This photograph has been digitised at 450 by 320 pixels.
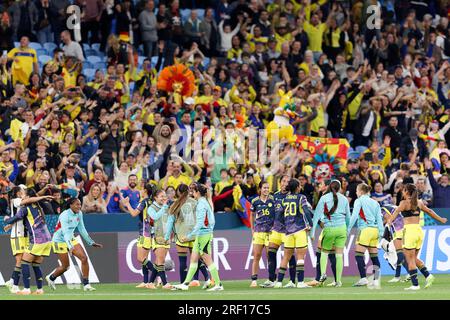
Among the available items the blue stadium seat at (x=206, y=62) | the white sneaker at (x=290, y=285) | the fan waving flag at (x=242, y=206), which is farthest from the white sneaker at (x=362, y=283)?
the blue stadium seat at (x=206, y=62)

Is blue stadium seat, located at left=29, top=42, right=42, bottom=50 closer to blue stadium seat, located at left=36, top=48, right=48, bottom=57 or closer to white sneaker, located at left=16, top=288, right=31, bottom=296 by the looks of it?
blue stadium seat, located at left=36, top=48, right=48, bottom=57

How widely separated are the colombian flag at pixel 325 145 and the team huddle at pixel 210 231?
512 cm

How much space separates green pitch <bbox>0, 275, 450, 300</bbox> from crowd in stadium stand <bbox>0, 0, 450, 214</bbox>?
235cm

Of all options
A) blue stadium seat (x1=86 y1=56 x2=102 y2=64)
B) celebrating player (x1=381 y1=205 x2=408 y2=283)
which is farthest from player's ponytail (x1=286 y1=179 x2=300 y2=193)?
blue stadium seat (x1=86 y1=56 x2=102 y2=64)

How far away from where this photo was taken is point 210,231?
2434 centimetres

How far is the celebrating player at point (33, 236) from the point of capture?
76.5 feet

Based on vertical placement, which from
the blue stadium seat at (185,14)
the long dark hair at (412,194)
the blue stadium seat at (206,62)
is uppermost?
the blue stadium seat at (185,14)

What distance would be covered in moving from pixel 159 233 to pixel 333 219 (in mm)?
3331

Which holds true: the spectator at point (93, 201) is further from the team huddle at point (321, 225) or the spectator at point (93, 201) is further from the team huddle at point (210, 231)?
the team huddle at point (321, 225)

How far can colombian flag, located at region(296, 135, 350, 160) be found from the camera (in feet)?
102

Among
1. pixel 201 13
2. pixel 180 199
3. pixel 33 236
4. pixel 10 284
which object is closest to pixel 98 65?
pixel 201 13

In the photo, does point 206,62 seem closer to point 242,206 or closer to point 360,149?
point 360,149

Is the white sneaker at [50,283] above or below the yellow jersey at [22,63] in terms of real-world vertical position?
below

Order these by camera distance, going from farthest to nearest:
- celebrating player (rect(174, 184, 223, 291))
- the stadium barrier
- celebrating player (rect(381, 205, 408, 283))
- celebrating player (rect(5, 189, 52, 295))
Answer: the stadium barrier, celebrating player (rect(381, 205, 408, 283)), celebrating player (rect(174, 184, 223, 291)), celebrating player (rect(5, 189, 52, 295))
